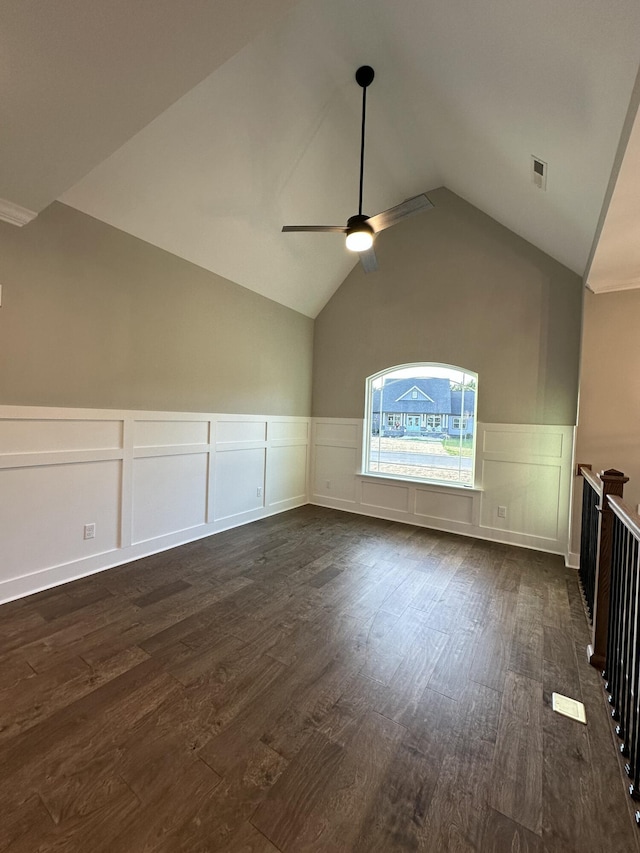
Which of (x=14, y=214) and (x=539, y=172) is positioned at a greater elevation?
(x=539, y=172)

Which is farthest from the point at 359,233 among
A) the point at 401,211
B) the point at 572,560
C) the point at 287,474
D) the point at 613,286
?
the point at 572,560

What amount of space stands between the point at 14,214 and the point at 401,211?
2691 mm

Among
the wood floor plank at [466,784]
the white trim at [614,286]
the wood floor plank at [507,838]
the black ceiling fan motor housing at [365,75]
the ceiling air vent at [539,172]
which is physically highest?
the black ceiling fan motor housing at [365,75]

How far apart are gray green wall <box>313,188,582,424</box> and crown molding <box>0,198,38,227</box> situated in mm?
3585

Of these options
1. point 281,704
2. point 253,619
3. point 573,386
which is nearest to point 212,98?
point 253,619

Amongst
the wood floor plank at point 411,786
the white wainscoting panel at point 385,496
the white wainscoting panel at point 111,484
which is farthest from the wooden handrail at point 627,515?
the white wainscoting panel at point 111,484

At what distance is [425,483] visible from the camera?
14.8 ft

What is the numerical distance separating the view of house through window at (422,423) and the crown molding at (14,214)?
150 inches

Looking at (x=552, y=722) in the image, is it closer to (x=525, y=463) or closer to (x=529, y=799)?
(x=529, y=799)

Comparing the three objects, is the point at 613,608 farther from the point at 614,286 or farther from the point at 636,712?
the point at 614,286

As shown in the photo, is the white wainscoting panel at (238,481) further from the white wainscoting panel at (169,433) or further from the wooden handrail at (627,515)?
the wooden handrail at (627,515)

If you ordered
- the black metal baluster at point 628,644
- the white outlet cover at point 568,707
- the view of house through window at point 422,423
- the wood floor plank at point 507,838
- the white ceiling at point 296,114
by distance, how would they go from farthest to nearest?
1. the view of house through window at point 422,423
2. the white outlet cover at point 568,707
3. the black metal baluster at point 628,644
4. the white ceiling at point 296,114
5. the wood floor plank at point 507,838

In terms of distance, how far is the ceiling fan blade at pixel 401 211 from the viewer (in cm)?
243

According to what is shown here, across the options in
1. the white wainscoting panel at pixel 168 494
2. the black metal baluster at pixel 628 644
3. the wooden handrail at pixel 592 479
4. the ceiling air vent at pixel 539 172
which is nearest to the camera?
the black metal baluster at pixel 628 644
